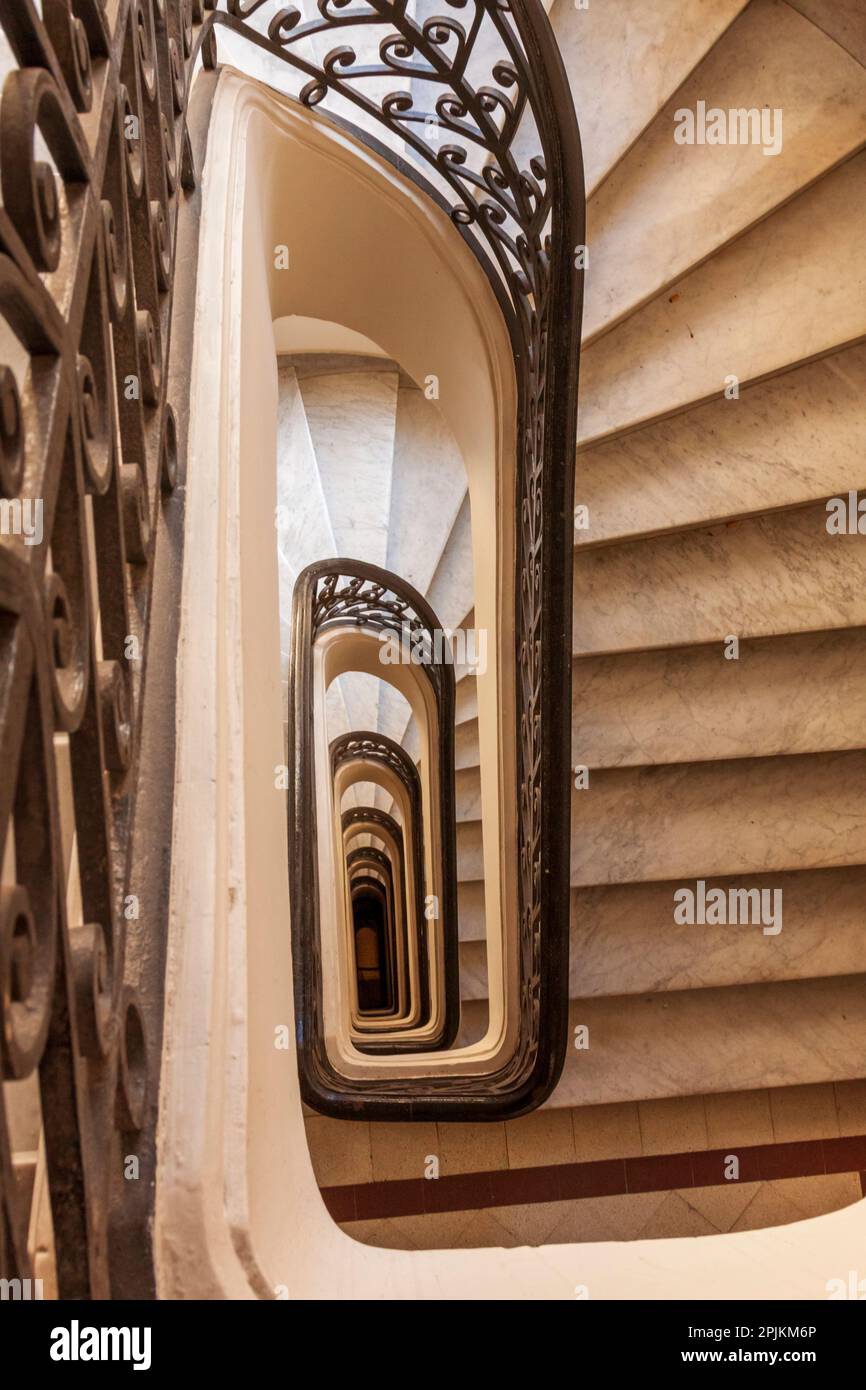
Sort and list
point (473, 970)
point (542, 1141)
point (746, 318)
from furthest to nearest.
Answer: point (473, 970) → point (542, 1141) → point (746, 318)

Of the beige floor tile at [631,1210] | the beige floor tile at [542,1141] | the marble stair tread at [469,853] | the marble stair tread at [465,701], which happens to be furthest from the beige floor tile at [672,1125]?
the marble stair tread at [469,853]

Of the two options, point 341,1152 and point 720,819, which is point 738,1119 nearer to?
point 720,819

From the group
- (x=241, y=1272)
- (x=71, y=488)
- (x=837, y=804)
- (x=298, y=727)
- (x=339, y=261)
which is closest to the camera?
(x=71, y=488)

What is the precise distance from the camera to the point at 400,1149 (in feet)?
17.2

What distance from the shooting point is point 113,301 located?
1134 millimetres

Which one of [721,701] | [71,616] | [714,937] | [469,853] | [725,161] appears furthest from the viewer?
[469,853]

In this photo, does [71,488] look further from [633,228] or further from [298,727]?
[298,727]

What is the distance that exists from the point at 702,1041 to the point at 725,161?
3.59 metres

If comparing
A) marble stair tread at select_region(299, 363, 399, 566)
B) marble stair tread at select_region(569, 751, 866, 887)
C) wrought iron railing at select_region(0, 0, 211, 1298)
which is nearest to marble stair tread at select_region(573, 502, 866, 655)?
marble stair tread at select_region(569, 751, 866, 887)

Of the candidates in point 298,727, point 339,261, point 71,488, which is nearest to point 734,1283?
point 71,488

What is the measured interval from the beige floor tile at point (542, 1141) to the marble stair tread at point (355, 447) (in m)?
4.01

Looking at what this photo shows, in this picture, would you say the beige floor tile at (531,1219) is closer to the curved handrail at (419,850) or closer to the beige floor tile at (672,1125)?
the beige floor tile at (672,1125)

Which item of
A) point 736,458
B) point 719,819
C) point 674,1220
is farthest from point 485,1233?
point 736,458

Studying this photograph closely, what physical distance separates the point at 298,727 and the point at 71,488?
468 centimetres
